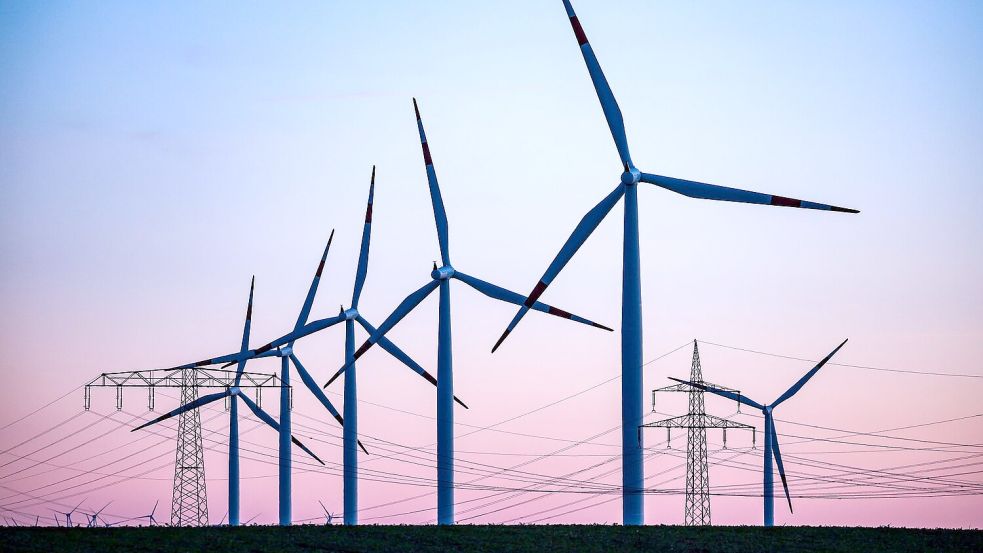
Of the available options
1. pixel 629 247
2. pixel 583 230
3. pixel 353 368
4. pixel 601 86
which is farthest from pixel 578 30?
pixel 353 368

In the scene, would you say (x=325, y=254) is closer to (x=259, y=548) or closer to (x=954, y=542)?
(x=259, y=548)

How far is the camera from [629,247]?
357ft

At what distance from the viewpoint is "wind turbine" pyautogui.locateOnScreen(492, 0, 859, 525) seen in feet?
349

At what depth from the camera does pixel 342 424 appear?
506 feet

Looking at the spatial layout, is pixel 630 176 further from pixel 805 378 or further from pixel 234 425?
pixel 234 425

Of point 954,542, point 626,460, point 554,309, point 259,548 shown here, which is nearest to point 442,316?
point 554,309

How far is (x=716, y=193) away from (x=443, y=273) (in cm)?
3005

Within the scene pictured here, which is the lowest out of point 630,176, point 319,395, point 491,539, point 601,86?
point 491,539

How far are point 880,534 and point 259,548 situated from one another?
3931 centimetres

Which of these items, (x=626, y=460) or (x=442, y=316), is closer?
(x=626, y=460)

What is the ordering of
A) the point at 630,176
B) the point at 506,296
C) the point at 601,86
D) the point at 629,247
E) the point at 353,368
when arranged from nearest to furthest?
1. the point at 629,247
2. the point at 630,176
3. the point at 601,86
4. the point at 506,296
5. the point at 353,368

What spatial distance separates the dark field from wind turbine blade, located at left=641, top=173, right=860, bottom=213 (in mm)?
21349

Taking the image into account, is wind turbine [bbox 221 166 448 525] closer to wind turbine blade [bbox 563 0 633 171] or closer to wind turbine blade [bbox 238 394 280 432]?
wind turbine blade [bbox 238 394 280 432]

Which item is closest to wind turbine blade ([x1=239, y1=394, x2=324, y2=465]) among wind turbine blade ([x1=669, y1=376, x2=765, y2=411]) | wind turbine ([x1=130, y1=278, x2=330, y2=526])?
wind turbine ([x1=130, y1=278, x2=330, y2=526])
